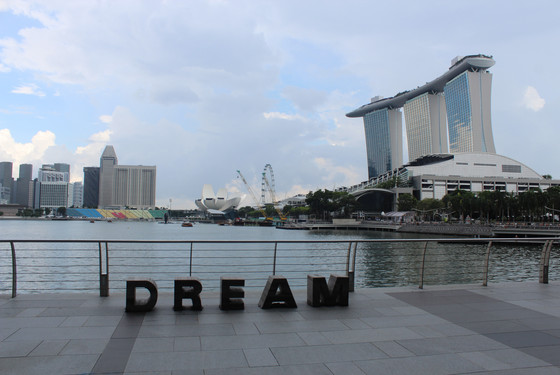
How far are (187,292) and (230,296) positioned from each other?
0.82 metres

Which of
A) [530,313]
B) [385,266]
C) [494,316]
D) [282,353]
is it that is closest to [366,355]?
[282,353]

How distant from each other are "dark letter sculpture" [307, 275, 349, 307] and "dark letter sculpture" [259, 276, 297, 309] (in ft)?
1.51

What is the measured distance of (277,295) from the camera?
8.61 m

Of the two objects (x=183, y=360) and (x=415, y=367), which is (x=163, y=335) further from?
(x=415, y=367)

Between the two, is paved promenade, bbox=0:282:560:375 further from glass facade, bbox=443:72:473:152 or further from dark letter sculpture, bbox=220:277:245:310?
glass facade, bbox=443:72:473:152

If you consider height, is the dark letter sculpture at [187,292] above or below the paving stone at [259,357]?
above

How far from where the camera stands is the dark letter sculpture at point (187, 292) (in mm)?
8219

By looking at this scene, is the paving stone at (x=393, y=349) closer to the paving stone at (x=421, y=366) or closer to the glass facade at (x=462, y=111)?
the paving stone at (x=421, y=366)

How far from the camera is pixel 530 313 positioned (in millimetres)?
8555

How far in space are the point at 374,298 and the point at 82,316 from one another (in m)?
5.99

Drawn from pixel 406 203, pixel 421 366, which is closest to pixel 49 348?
pixel 421 366

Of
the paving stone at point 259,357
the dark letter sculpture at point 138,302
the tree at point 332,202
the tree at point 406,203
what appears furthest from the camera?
the tree at point 332,202

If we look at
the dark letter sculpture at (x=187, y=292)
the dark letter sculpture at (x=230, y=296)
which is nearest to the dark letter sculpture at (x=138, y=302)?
the dark letter sculpture at (x=187, y=292)

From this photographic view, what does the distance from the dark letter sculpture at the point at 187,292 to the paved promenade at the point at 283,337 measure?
203mm
